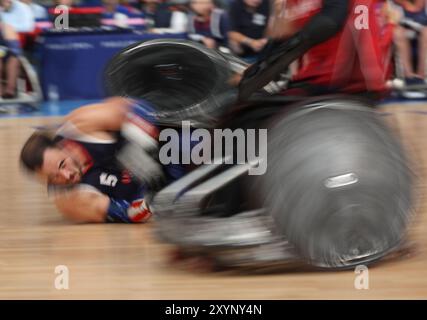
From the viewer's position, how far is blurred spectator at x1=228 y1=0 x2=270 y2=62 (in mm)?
13836

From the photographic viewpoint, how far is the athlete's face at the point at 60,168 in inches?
260

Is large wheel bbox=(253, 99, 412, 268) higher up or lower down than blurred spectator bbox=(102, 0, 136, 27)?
higher up

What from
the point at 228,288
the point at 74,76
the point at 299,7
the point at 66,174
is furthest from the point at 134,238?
the point at 74,76

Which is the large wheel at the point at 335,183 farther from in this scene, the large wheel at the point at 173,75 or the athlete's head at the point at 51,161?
the athlete's head at the point at 51,161

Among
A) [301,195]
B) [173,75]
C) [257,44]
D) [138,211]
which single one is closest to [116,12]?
[257,44]

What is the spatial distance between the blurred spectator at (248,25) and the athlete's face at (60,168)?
741 centimetres

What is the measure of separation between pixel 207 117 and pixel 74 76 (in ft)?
27.2

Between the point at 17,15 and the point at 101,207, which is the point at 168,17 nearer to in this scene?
the point at 17,15

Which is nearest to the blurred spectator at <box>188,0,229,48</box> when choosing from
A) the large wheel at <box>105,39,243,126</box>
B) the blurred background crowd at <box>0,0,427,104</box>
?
the blurred background crowd at <box>0,0,427,104</box>

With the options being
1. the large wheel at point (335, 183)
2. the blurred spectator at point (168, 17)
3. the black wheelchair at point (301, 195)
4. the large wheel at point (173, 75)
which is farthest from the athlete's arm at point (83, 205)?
the blurred spectator at point (168, 17)

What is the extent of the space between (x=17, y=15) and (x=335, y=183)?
379 inches

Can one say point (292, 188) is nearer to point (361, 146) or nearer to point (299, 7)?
point (361, 146)

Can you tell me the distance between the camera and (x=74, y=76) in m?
14.4

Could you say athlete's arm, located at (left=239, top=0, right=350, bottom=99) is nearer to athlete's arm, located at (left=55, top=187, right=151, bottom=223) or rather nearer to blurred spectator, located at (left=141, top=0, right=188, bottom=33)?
athlete's arm, located at (left=55, top=187, right=151, bottom=223)
